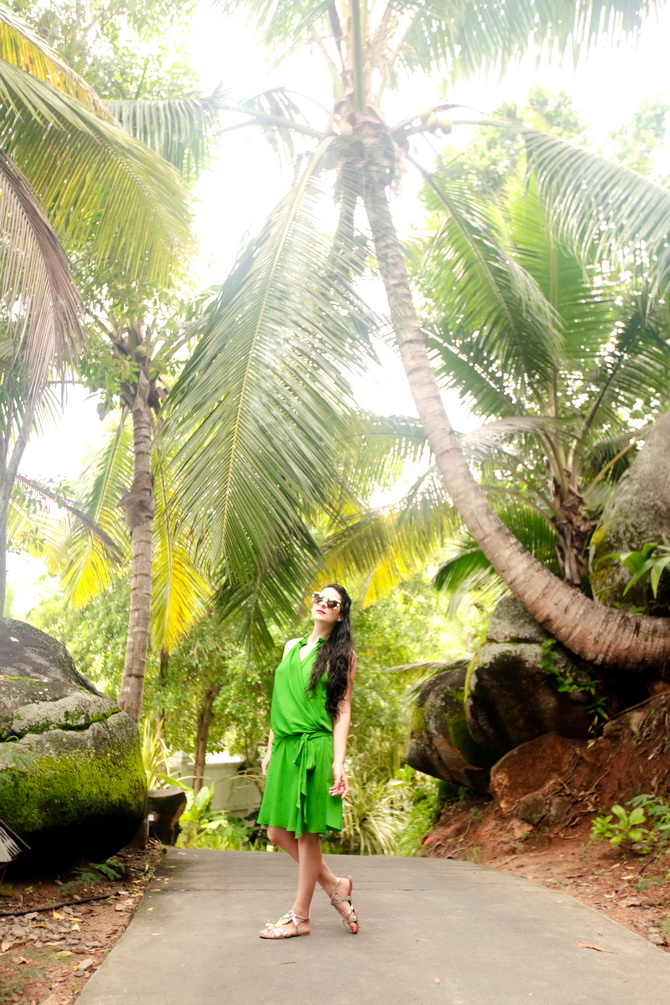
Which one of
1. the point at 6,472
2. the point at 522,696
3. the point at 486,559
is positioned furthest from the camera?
the point at 486,559

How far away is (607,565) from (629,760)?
181cm

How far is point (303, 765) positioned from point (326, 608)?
2.46 ft

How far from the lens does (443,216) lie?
10438 mm

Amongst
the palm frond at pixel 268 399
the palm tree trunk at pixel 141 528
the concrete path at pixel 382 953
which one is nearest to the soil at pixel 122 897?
the concrete path at pixel 382 953

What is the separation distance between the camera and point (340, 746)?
154 inches

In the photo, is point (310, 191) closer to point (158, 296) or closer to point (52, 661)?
point (158, 296)

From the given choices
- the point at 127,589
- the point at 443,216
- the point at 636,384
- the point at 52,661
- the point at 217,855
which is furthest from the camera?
the point at 127,589

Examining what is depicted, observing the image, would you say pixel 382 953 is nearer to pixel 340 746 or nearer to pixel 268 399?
pixel 340 746

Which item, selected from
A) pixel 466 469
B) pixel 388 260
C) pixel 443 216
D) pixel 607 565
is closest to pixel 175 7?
pixel 388 260

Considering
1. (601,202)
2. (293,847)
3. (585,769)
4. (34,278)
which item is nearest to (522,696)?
(585,769)

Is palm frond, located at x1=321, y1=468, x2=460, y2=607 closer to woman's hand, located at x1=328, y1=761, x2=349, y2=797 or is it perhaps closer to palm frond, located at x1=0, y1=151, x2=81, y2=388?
palm frond, located at x1=0, y1=151, x2=81, y2=388

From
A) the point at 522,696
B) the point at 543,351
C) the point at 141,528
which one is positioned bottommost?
the point at 522,696

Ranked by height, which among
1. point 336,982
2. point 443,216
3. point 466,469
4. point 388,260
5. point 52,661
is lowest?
point 336,982

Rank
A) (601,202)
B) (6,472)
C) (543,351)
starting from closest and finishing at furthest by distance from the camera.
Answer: (6,472), (601,202), (543,351)
